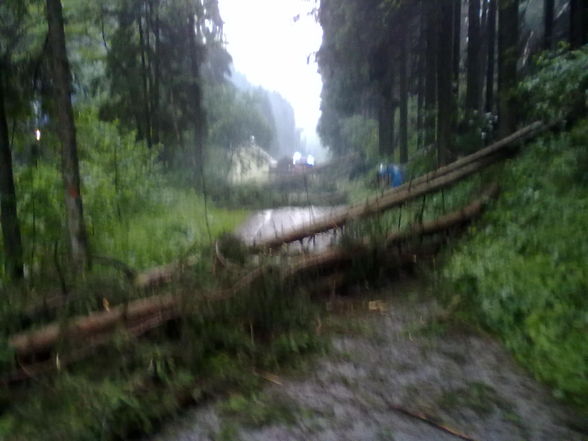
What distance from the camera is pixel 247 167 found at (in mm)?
27344

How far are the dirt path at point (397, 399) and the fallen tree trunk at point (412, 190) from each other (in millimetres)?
2376

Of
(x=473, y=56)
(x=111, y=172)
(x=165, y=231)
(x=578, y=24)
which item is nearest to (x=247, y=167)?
(x=473, y=56)

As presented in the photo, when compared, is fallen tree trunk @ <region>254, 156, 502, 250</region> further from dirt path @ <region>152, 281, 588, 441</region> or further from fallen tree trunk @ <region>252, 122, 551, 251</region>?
dirt path @ <region>152, 281, 588, 441</region>

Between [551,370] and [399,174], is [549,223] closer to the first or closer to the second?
[551,370]

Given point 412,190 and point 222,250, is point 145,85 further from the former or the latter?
point 222,250

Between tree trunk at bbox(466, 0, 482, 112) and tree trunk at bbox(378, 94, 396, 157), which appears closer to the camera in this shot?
tree trunk at bbox(466, 0, 482, 112)

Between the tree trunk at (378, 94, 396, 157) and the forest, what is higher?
the tree trunk at (378, 94, 396, 157)

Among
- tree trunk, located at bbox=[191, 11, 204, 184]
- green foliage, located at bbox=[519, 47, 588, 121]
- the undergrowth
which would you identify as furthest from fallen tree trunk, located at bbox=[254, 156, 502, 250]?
tree trunk, located at bbox=[191, 11, 204, 184]

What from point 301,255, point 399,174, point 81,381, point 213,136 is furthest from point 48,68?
point 213,136

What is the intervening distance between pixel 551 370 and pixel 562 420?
0.63 meters

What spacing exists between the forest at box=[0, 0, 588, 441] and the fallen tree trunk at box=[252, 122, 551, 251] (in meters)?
0.03

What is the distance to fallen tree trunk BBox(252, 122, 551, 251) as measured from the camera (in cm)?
834

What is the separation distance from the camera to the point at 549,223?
713 centimetres

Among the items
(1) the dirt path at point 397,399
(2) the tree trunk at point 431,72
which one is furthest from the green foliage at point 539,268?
(2) the tree trunk at point 431,72
